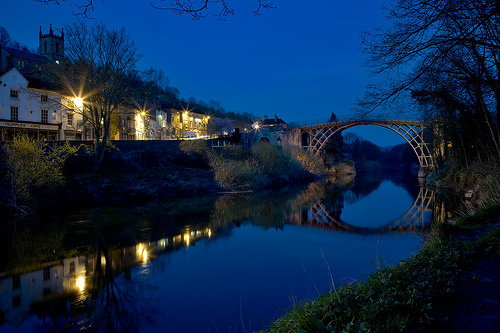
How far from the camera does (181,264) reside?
29.7 feet

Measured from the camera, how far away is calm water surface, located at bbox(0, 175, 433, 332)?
6055 millimetres

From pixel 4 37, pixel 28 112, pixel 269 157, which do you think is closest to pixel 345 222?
pixel 269 157

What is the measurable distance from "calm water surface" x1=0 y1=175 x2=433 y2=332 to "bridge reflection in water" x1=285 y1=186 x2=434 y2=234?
0.29 ft

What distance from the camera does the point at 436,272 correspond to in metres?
4.43

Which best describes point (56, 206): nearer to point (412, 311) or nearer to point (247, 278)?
point (247, 278)

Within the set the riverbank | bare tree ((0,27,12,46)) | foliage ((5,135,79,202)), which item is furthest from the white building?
bare tree ((0,27,12,46))

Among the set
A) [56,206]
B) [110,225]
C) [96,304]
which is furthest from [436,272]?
[56,206]

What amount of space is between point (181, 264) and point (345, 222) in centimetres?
982

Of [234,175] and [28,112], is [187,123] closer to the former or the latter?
[28,112]

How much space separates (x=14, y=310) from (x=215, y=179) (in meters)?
21.2

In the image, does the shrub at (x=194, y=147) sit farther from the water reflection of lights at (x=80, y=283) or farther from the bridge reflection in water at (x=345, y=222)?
the water reflection of lights at (x=80, y=283)

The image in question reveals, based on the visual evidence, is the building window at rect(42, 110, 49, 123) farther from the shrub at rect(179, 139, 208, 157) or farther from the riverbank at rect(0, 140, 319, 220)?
the shrub at rect(179, 139, 208, 157)

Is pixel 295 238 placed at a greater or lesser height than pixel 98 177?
lesser

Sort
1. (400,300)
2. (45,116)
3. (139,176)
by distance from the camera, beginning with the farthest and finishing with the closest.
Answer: (45,116), (139,176), (400,300)
